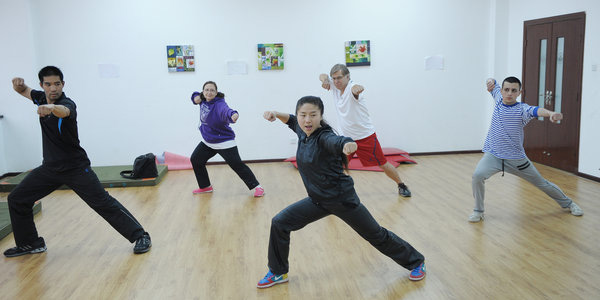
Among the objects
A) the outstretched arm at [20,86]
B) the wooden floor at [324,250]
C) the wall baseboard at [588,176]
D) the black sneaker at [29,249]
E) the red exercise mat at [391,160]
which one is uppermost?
the outstretched arm at [20,86]

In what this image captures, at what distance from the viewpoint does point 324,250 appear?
3926 mm

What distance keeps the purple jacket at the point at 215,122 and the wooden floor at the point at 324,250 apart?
2.36 feet

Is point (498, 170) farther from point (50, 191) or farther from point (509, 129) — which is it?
point (50, 191)

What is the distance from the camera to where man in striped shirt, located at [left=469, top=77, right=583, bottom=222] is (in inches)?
167

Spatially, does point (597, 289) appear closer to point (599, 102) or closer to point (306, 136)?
point (306, 136)

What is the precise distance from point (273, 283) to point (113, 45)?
220 inches

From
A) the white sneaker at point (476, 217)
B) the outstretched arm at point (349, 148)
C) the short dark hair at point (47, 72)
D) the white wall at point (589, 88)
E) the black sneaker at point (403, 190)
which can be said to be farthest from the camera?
the white wall at point (589, 88)

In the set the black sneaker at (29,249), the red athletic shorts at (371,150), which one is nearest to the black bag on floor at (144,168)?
the black sneaker at (29,249)

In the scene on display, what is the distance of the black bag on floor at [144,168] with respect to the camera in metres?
6.46

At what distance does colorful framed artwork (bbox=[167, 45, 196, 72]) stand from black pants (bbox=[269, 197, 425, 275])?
500cm

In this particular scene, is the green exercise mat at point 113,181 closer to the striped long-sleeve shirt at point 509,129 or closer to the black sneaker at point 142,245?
the black sneaker at point 142,245

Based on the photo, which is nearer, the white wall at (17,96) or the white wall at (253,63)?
the white wall at (17,96)

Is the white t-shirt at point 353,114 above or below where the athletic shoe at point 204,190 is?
above

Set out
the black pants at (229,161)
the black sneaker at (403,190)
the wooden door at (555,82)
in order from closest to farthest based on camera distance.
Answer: the black sneaker at (403,190) → the black pants at (229,161) → the wooden door at (555,82)
